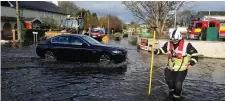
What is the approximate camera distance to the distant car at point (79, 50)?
573 inches

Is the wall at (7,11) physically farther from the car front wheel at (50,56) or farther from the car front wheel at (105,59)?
the car front wheel at (105,59)

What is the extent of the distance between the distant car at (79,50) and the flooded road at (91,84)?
2.07ft

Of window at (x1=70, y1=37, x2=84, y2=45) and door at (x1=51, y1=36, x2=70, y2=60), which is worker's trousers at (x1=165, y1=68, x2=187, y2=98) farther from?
door at (x1=51, y1=36, x2=70, y2=60)

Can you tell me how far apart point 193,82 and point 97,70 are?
3.98 meters

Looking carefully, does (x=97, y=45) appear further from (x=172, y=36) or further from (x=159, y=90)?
(x=172, y=36)

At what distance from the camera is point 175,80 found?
7922mm

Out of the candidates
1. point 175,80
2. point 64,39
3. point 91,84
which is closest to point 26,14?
Answer: point 64,39

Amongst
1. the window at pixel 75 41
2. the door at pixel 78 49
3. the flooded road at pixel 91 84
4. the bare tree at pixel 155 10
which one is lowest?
the flooded road at pixel 91 84

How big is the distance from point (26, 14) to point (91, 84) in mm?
50677

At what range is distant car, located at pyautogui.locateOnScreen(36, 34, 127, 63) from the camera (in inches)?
573

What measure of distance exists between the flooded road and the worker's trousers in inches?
16.1

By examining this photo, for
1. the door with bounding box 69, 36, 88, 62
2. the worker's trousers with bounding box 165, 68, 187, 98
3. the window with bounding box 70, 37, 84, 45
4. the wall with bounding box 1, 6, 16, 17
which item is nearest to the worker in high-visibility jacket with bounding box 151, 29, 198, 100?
the worker's trousers with bounding box 165, 68, 187, 98

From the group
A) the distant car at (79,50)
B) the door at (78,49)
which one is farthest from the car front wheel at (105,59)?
the door at (78,49)

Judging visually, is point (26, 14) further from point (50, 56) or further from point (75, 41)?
point (75, 41)
